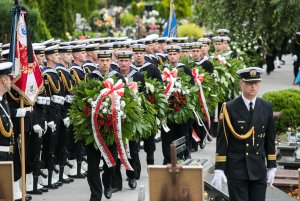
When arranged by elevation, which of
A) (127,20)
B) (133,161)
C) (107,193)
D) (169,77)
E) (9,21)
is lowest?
(107,193)

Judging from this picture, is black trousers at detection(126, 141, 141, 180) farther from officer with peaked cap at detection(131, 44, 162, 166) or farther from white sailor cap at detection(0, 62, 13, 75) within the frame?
white sailor cap at detection(0, 62, 13, 75)

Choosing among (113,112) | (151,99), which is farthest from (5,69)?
(151,99)

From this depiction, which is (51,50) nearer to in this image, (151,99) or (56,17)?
(151,99)

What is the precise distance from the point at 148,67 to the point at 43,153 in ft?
8.40

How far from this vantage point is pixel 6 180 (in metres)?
9.02

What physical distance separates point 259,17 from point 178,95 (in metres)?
12.8

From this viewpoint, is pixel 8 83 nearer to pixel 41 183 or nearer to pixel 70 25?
pixel 41 183

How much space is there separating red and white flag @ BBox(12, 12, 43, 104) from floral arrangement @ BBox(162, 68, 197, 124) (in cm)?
388

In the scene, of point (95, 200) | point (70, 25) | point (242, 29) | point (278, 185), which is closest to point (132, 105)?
point (95, 200)

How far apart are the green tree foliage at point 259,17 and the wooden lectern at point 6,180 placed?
67.9ft

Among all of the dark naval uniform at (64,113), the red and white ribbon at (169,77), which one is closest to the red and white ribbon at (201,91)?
the red and white ribbon at (169,77)

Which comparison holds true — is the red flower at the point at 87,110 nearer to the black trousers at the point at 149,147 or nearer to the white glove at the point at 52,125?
the white glove at the point at 52,125

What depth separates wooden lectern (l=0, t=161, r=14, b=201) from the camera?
898 cm

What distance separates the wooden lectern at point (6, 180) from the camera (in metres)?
8.98
